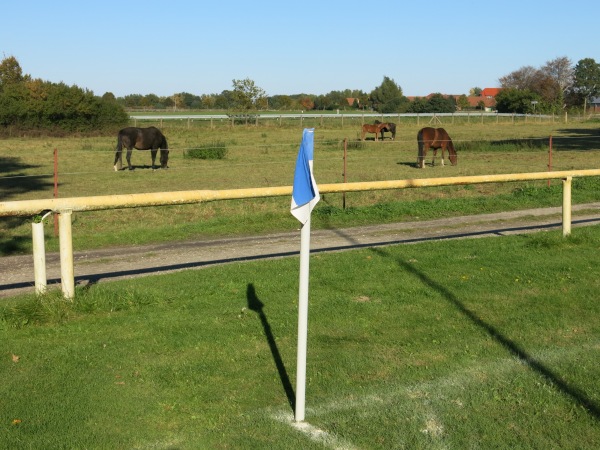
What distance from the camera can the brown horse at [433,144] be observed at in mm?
31172

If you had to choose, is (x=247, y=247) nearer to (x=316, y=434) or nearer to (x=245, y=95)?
(x=316, y=434)

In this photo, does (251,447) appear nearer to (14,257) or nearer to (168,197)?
(168,197)

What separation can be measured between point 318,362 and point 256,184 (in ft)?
60.5

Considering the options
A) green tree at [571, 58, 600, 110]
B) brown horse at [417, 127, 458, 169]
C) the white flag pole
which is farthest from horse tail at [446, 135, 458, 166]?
green tree at [571, 58, 600, 110]

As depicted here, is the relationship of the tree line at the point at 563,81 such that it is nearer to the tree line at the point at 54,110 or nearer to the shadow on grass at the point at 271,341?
the tree line at the point at 54,110

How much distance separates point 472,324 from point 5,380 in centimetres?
362

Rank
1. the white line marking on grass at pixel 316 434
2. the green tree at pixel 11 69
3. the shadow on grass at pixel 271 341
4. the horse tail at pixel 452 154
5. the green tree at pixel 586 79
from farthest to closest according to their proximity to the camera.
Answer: the green tree at pixel 586 79 → the green tree at pixel 11 69 → the horse tail at pixel 452 154 → the shadow on grass at pixel 271 341 → the white line marking on grass at pixel 316 434

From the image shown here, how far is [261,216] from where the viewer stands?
1576 cm

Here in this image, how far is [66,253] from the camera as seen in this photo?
7.23 m

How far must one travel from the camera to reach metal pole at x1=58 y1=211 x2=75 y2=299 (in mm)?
7219

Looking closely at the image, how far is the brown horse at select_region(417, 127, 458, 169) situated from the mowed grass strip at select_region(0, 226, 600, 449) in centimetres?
2232

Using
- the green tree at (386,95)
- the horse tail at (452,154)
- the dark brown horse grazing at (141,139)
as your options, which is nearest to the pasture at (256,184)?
the horse tail at (452,154)

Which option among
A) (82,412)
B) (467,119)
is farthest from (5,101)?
(82,412)

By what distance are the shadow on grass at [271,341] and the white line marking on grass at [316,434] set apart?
186 mm
